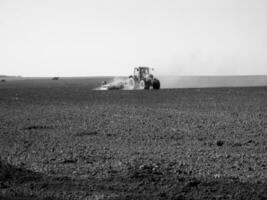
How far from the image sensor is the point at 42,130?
13.6 meters

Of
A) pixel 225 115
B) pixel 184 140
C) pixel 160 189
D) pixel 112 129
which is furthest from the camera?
pixel 225 115

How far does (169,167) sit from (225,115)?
1003 cm

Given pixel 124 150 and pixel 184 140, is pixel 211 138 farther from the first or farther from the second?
pixel 124 150

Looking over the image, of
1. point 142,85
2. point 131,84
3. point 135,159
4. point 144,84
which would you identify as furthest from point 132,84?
point 135,159

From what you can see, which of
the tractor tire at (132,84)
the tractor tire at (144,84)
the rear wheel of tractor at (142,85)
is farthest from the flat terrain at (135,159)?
the tractor tire at (132,84)

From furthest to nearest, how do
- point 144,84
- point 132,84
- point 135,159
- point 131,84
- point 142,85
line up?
point 131,84 < point 132,84 < point 142,85 < point 144,84 < point 135,159

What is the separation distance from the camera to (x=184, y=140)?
1114 centimetres

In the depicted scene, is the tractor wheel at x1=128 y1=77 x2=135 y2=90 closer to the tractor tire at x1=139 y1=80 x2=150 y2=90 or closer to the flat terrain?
the tractor tire at x1=139 y1=80 x2=150 y2=90

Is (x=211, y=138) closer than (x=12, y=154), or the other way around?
(x=12, y=154)

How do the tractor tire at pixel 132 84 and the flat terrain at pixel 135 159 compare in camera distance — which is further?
the tractor tire at pixel 132 84

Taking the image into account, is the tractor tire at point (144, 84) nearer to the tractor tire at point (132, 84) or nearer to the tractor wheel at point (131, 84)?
the tractor tire at point (132, 84)

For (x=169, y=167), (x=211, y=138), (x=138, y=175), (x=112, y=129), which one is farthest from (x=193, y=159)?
(x=112, y=129)

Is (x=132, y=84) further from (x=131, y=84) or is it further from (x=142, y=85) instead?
(x=142, y=85)

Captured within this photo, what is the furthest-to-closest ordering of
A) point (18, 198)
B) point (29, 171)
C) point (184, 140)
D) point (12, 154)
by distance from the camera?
point (184, 140) → point (12, 154) → point (29, 171) → point (18, 198)
